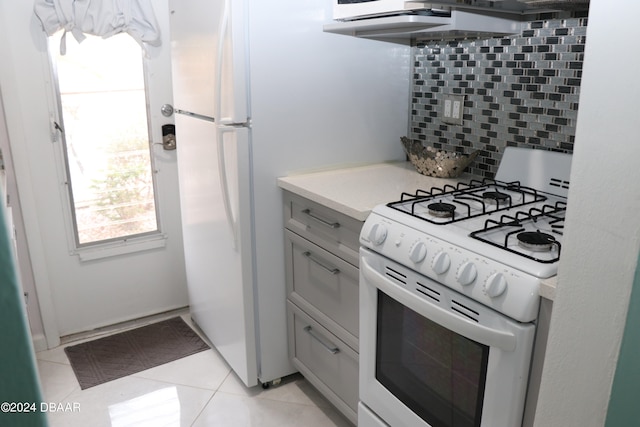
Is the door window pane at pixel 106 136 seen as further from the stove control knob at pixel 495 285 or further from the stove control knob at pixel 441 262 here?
the stove control knob at pixel 495 285

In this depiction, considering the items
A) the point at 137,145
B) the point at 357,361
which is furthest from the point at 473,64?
the point at 137,145

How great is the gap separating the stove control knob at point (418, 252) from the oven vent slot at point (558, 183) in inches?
24.6

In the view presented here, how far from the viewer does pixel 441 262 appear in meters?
1.40

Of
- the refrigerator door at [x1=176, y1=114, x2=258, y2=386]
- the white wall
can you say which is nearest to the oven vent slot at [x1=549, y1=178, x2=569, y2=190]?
the white wall

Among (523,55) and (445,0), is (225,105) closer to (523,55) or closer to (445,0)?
(445,0)

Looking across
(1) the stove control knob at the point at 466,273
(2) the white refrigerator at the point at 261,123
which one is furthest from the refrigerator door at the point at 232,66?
(1) the stove control knob at the point at 466,273

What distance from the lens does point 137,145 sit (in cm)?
283

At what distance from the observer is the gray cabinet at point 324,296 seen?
6.29ft

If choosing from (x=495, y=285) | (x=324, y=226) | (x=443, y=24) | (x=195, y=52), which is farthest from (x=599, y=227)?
(x=195, y=52)

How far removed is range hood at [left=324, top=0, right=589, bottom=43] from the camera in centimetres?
171

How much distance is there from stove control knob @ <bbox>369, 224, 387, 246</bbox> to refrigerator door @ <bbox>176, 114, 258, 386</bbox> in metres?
0.67

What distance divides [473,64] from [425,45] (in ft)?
0.94

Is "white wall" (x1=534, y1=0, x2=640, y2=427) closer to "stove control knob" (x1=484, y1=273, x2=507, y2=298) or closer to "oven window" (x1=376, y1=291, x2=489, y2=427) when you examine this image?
"stove control knob" (x1=484, y1=273, x2=507, y2=298)

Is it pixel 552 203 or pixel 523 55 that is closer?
pixel 552 203
